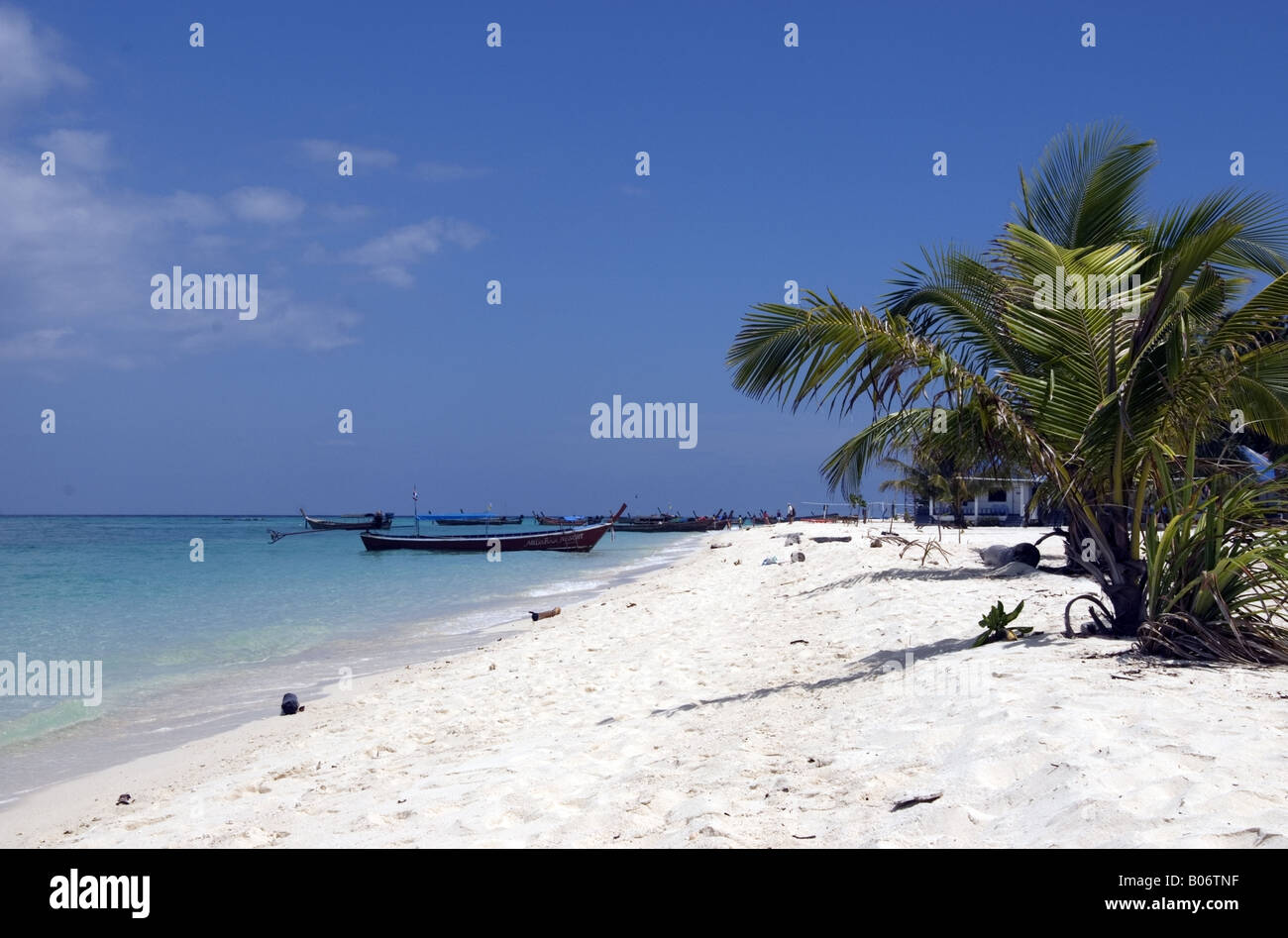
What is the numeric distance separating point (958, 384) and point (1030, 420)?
0.73m

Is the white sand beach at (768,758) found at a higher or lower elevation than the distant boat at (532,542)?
higher

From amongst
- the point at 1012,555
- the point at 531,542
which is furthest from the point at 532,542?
the point at 1012,555

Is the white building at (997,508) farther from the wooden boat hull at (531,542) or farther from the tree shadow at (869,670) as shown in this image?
the tree shadow at (869,670)

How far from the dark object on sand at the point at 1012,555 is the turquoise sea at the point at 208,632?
8303mm

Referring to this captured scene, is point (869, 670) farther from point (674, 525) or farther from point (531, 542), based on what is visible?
point (674, 525)

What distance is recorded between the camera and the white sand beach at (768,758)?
2879 mm

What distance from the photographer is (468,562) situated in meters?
36.2

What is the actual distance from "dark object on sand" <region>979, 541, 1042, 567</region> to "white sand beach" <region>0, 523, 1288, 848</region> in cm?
356

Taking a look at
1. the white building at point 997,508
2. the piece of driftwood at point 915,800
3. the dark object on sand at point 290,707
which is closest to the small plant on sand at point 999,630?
the piece of driftwood at point 915,800

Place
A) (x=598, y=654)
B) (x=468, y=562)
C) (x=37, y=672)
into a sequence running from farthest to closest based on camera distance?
1. (x=468, y=562)
2. (x=37, y=672)
3. (x=598, y=654)

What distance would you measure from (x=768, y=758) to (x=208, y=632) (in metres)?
13.9
